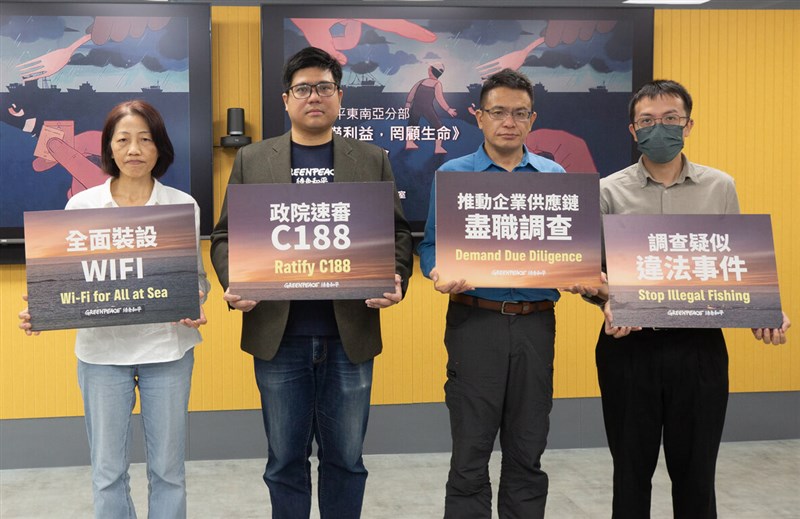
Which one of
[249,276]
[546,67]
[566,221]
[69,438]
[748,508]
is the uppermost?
[546,67]

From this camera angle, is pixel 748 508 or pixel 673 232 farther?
pixel 748 508

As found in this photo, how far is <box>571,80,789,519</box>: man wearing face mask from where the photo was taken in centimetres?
229

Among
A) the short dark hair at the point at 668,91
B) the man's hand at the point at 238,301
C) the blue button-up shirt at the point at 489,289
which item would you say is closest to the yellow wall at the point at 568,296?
the blue button-up shirt at the point at 489,289

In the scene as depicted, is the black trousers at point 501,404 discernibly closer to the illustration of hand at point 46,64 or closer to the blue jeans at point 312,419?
the blue jeans at point 312,419

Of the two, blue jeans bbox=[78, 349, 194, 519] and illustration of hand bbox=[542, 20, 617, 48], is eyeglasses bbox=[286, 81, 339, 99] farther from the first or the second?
illustration of hand bbox=[542, 20, 617, 48]

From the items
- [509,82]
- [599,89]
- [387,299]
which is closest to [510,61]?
[599,89]

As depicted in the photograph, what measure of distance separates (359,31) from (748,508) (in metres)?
2.86

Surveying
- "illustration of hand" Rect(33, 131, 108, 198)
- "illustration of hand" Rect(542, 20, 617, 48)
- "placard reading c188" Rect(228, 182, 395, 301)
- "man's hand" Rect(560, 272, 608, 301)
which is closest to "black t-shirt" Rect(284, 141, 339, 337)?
"placard reading c188" Rect(228, 182, 395, 301)

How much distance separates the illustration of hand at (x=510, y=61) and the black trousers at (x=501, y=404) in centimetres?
185

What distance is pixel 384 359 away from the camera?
13.3 ft

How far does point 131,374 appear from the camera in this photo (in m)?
2.24

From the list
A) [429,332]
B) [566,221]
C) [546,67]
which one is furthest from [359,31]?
[566,221]

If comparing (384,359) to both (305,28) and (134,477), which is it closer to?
(134,477)

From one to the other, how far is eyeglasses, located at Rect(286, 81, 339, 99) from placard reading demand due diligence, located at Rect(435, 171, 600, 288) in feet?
1.44
